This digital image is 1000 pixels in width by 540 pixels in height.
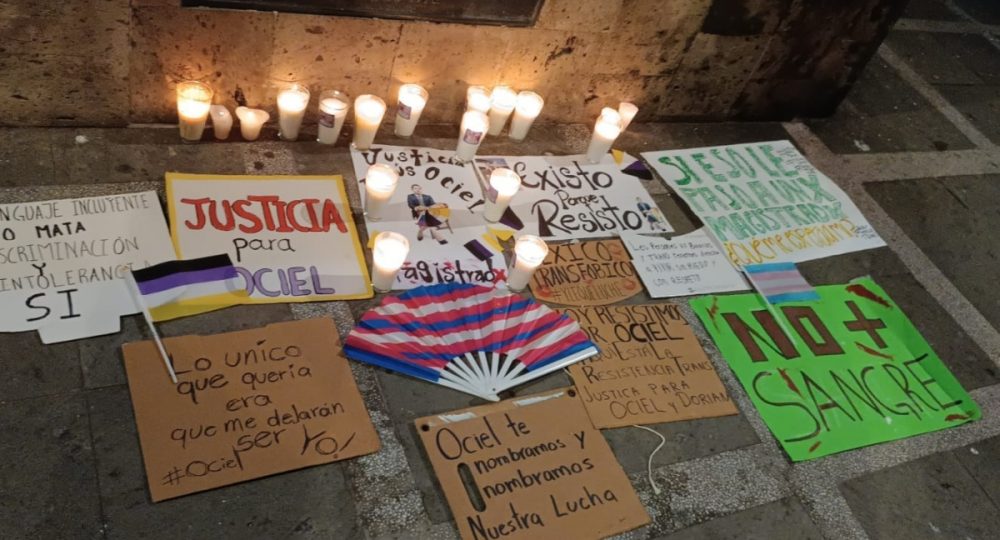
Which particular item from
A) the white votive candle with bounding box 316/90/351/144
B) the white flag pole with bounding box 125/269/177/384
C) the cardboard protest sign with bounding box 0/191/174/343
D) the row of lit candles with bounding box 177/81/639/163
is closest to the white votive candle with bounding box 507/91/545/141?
the row of lit candles with bounding box 177/81/639/163

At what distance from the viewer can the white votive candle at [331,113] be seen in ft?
10.3

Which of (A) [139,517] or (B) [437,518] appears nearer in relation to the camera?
(A) [139,517]

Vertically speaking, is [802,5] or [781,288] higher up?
[802,5]

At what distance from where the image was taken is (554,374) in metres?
2.75

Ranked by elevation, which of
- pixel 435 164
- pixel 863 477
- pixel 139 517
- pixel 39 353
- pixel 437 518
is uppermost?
pixel 435 164

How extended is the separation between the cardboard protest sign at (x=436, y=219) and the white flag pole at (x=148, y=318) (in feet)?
2.60

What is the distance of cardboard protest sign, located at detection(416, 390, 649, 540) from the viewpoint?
232 cm

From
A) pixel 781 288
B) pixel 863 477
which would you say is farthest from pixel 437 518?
pixel 781 288

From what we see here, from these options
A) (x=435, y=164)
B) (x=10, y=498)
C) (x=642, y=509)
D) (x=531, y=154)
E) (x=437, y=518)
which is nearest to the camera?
(x=10, y=498)

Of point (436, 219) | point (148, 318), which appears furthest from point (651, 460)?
point (148, 318)

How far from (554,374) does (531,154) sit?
1.22m

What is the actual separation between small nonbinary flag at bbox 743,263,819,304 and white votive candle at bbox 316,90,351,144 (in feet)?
5.73

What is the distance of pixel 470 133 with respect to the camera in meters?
3.31

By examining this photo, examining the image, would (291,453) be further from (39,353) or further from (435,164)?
(435,164)
